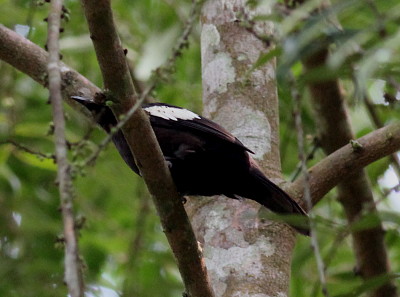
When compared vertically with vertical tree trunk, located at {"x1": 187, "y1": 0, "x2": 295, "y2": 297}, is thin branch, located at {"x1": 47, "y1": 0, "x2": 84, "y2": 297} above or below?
below

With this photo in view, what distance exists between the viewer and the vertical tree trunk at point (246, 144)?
322 centimetres

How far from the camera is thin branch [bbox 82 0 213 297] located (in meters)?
2.44

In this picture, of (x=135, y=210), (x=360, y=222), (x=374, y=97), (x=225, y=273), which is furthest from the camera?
(x=135, y=210)

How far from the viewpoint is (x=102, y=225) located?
16.4 ft

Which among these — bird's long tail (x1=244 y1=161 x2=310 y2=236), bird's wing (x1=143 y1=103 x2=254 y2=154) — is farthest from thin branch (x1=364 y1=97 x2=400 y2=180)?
bird's wing (x1=143 y1=103 x2=254 y2=154)

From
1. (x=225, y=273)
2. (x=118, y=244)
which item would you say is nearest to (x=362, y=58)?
(x=225, y=273)

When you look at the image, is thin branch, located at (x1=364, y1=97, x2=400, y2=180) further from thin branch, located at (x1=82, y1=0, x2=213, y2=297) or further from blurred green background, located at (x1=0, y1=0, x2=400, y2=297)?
thin branch, located at (x1=82, y1=0, x2=213, y2=297)

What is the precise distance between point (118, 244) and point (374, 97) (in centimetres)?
181

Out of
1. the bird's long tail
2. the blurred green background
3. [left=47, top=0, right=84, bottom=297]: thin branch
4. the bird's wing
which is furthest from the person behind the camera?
the blurred green background

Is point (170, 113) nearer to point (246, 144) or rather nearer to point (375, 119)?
point (246, 144)

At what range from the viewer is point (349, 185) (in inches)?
170

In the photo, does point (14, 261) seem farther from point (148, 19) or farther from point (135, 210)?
point (148, 19)

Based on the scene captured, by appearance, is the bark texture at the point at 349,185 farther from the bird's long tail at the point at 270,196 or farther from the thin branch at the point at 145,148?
the thin branch at the point at 145,148

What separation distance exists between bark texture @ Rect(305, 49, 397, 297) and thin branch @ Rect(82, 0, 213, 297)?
1.51 meters
